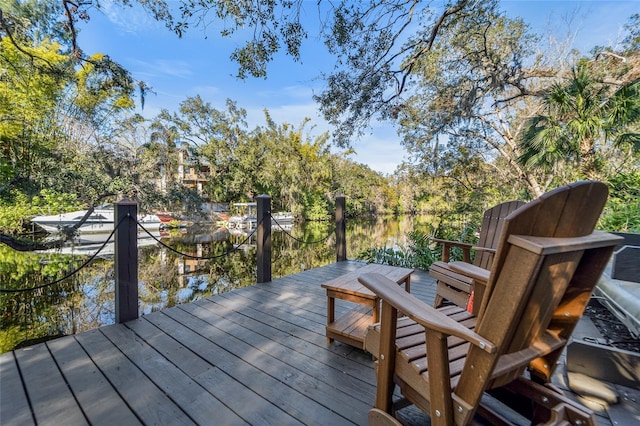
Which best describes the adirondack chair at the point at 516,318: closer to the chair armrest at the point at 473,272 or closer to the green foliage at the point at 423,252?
the chair armrest at the point at 473,272

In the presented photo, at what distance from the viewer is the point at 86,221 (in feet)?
32.4

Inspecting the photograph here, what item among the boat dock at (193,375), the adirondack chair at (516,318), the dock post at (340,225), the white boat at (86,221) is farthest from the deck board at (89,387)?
the white boat at (86,221)

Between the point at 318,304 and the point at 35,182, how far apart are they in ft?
39.5

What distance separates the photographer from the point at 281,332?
223 cm

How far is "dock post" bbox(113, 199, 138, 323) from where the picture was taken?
231cm

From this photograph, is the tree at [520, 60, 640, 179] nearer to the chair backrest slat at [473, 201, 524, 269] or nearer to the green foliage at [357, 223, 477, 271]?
the green foliage at [357, 223, 477, 271]

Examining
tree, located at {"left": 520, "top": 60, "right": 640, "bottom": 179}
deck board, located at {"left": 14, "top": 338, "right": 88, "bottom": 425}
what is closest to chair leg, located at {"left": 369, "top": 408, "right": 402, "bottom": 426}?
deck board, located at {"left": 14, "top": 338, "right": 88, "bottom": 425}

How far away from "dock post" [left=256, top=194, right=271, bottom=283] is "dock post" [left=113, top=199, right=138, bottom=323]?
4.28 ft

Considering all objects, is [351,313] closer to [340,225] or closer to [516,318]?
[516,318]

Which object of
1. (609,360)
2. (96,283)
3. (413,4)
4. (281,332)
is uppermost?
(413,4)

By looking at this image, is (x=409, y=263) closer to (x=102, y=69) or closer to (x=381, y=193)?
(x=102, y=69)

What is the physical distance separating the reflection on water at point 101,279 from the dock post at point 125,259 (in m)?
0.38

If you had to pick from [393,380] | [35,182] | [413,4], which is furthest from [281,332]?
[35,182]

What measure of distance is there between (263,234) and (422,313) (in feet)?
9.04
